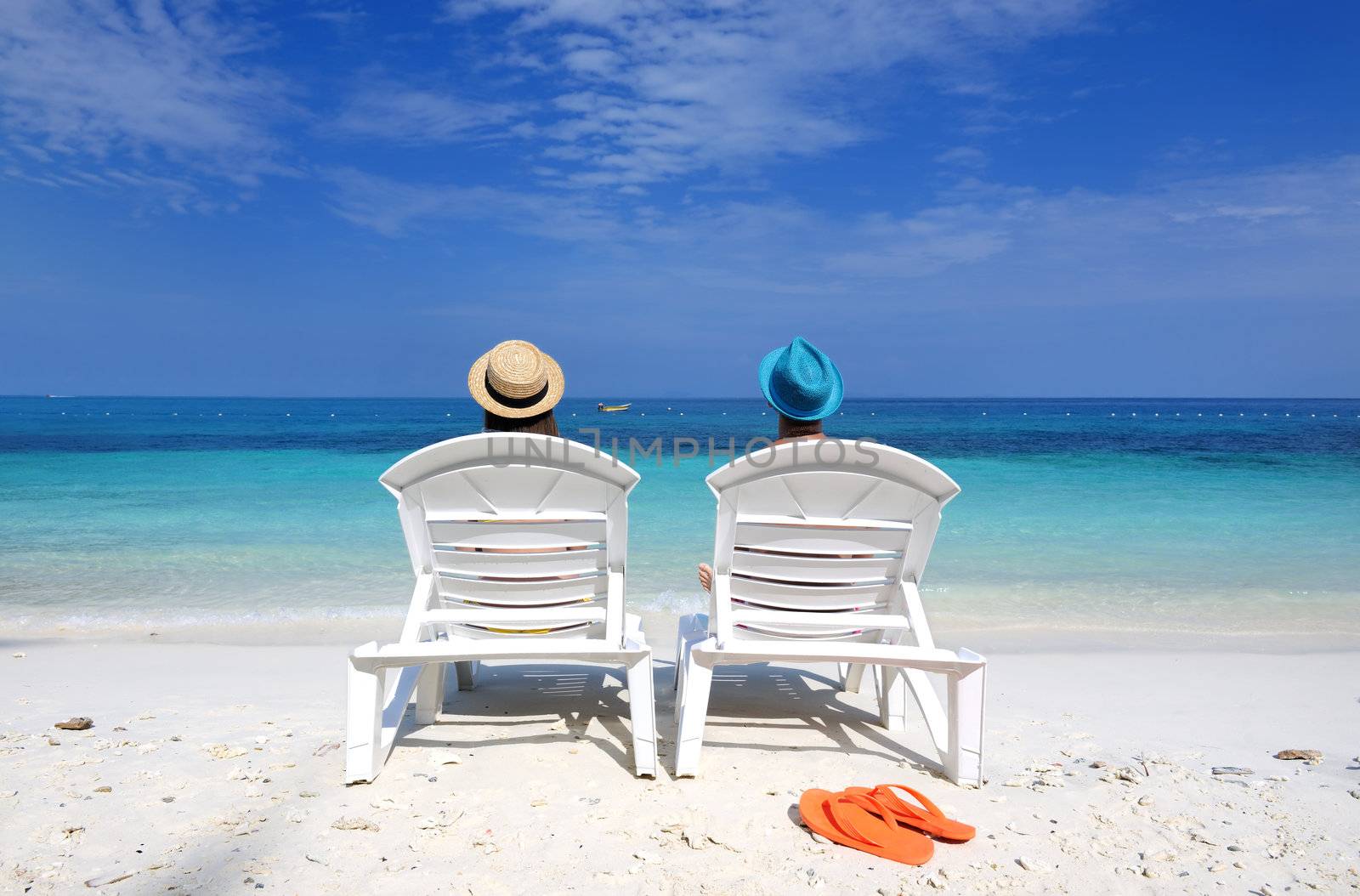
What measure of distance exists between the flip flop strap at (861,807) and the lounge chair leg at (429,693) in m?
1.79

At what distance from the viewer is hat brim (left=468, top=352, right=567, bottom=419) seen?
156 inches

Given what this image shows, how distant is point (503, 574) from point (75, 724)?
202 cm

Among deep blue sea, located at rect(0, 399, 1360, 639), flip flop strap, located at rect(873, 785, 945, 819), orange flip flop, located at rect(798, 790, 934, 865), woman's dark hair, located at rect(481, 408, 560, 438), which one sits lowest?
deep blue sea, located at rect(0, 399, 1360, 639)

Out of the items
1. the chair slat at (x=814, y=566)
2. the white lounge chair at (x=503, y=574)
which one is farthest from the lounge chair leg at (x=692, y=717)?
the chair slat at (x=814, y=566)

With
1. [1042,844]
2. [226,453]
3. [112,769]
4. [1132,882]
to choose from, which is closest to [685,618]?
[1042,844]

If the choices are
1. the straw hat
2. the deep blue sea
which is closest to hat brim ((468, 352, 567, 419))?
the straw hat

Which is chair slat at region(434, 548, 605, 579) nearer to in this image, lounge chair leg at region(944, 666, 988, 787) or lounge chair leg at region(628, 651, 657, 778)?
lounge chair leg at region(628, 651, 657, 778)

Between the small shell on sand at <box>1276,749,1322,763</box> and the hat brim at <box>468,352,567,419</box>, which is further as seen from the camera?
the hat brim at <box>468,352,567,419</box>

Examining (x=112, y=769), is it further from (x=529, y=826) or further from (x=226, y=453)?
(x=226, y=453)

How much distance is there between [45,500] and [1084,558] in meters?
14.3

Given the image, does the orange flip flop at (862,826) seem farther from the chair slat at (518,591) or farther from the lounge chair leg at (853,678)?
the lounge chair leg at (853,678)

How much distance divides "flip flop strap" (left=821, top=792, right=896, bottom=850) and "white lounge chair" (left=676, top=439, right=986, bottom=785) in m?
0.46

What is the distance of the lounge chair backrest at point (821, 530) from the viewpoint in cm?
315

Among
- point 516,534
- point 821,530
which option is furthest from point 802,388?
point 516,534
